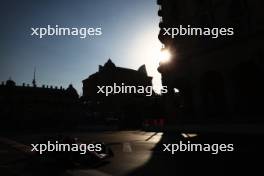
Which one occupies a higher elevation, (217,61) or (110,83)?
(110,83)

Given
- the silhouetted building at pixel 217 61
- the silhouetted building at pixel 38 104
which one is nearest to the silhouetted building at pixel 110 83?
the silhouetted building at pixel 38 104

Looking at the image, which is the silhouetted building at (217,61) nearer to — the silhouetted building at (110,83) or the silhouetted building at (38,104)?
the silhouetted building at (38,104)

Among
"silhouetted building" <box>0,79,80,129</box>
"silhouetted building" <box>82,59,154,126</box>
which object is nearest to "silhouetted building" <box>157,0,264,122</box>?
"silhouetted building" <box>0,79,80,129</box>

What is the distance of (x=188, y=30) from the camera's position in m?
37.2

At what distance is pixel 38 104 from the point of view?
81.2 meters

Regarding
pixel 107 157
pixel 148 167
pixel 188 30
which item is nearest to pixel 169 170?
pixel 148 167

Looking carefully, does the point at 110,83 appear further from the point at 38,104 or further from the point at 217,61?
the point at 217,61

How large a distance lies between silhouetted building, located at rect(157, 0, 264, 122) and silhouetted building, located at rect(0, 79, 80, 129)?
119 ft

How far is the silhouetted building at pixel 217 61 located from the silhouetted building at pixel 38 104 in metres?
36.2

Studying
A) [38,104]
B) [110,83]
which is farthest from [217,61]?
[110,83]

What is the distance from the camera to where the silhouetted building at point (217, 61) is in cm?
2841

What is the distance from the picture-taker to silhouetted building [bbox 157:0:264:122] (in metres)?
28.4

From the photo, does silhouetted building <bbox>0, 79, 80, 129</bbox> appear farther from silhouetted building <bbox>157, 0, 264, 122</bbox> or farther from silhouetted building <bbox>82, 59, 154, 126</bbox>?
silhouetted building <bbox>157, 0, 264, 122</bbox>

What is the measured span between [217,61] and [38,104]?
61667 millimetres
